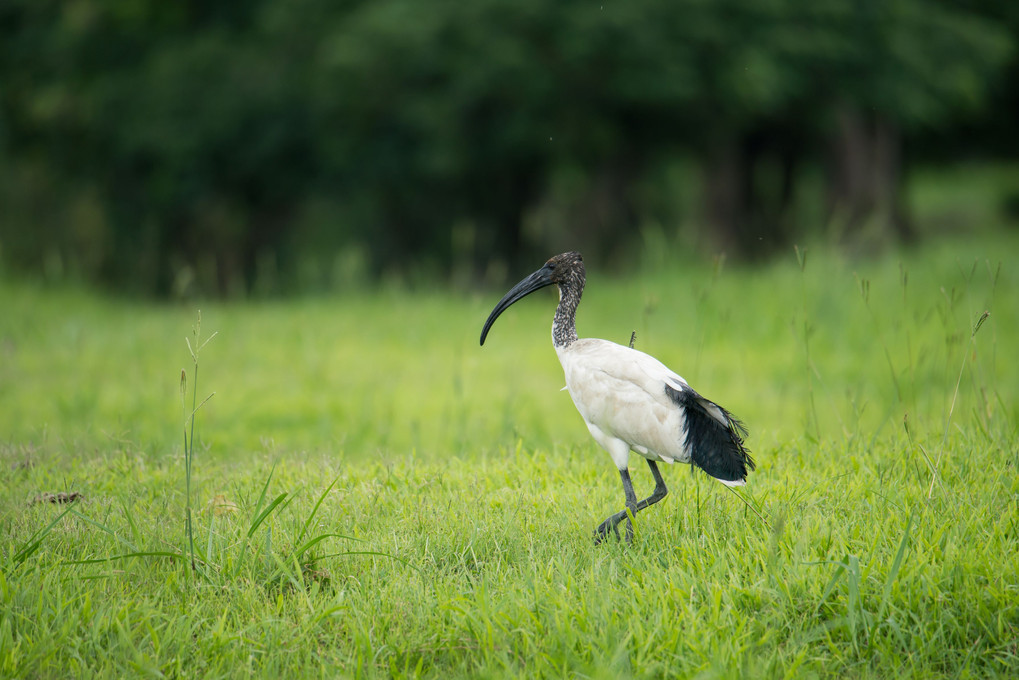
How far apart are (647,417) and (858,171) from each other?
1338 centimetres

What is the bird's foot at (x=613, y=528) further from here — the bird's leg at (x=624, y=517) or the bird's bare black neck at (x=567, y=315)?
the bird's bare black neck at (x=567, y=315)

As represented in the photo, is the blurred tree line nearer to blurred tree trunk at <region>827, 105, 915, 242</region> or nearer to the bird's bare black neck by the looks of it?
blurred tree trunk at <region>827, 105, 915, 242</region>

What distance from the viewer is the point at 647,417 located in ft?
11.6

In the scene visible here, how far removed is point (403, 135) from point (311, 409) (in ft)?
32.2

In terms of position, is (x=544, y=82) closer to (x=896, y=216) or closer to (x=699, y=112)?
(x=699, y=112)

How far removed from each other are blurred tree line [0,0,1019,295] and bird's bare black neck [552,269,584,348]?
8410 mm

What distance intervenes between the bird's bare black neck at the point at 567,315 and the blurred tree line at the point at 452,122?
841 centimetres

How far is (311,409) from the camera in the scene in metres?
7.24

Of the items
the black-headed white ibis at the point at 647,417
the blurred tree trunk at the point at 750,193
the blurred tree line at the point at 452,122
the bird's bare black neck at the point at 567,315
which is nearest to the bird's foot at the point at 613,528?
the black-headed white ibis at the point at 647,417

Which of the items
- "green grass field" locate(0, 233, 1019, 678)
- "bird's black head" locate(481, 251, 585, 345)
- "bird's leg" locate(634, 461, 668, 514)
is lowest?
"green grass field" locate(0, 233, 1019, 678)

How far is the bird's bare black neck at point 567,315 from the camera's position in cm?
398

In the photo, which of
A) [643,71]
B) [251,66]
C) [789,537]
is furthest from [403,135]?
[789,537]

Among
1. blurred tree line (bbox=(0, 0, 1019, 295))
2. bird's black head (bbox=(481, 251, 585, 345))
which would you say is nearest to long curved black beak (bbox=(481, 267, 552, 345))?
bird's black head (bbox=(481, 251, 585, 345))

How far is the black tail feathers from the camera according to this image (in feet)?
11.4
